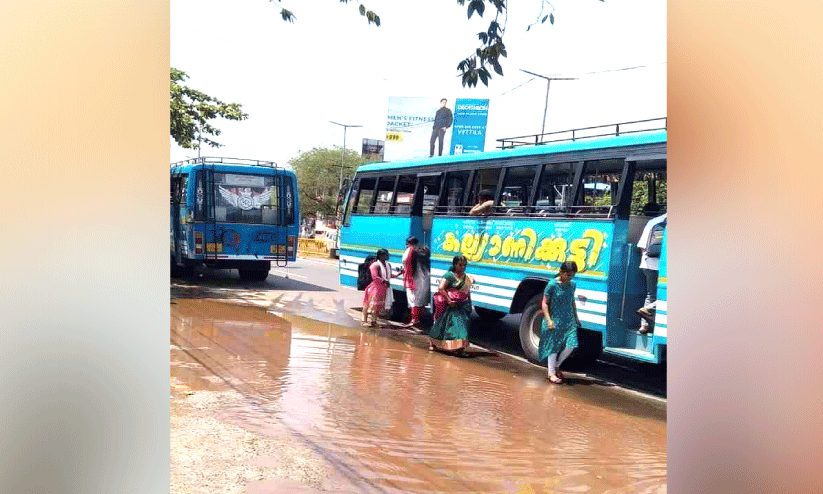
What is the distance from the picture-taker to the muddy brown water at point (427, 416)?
414 centimetres

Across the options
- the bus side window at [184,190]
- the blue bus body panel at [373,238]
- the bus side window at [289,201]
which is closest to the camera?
the blue bus body panel at [373,238]

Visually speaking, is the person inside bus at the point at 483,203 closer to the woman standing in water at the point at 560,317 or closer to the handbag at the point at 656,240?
the woman standing in water at the point at 560,317

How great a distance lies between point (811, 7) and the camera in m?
2.37

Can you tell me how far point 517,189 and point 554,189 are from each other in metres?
0.52

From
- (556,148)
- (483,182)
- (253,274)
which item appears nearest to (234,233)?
(253,274)

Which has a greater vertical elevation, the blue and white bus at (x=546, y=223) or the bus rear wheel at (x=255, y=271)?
the blue and white bus at (x=546, y=223)

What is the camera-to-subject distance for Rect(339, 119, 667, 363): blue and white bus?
6305mm

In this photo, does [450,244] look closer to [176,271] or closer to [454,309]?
[454,309]

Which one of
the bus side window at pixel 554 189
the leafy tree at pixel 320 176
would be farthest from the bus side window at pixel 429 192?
the leafy tree at pixel 320 176

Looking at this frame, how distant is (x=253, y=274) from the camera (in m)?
14.7

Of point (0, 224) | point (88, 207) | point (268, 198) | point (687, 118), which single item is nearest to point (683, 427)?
point (687, 118)

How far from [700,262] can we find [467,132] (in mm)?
7168

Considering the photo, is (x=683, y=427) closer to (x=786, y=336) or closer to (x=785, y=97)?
(x=786, y=336)

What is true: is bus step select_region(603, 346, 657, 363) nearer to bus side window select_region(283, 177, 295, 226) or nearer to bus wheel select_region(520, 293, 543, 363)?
bus wheel select_region(520, 293, 543, 363)
